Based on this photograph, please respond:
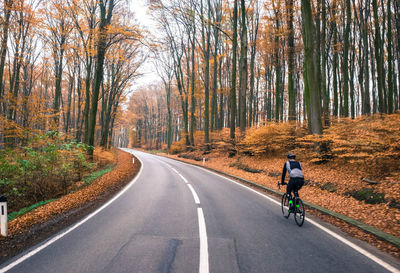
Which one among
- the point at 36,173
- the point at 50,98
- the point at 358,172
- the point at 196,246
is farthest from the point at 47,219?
the point at 50,98

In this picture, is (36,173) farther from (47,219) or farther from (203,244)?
(203,244)

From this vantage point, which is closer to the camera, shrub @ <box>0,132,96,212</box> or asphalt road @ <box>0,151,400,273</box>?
asphalt road @ <box>0,151,400,273</box>

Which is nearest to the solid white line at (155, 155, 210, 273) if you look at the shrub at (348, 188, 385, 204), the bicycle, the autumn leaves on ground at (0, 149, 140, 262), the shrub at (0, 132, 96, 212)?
the bicycle

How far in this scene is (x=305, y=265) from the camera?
3170 millimetres

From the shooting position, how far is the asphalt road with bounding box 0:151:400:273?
310 cm

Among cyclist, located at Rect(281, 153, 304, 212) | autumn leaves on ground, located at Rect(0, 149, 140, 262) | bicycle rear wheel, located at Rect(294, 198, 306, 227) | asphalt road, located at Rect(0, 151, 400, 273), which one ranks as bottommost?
autumn leaves on ground, located at Rect(0, 149, 140, 262)

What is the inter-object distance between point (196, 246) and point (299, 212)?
2.97 m

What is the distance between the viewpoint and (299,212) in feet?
16.6

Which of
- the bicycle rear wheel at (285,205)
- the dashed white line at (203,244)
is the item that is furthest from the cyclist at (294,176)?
the dashed white line at (203,244)

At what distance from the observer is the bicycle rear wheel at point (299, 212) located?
4.97m

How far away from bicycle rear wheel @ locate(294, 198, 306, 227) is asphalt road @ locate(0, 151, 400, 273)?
164mm

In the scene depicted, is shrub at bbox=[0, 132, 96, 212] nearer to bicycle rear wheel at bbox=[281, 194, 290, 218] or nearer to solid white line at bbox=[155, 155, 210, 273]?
solid white line at bbox=[155, 155, 210, 273]

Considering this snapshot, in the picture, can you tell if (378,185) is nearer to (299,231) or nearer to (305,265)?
(299,231)

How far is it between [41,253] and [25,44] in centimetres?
2094
